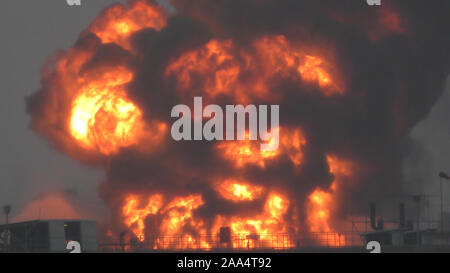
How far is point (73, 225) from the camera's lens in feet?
606

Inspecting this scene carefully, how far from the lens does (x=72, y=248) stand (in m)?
180
